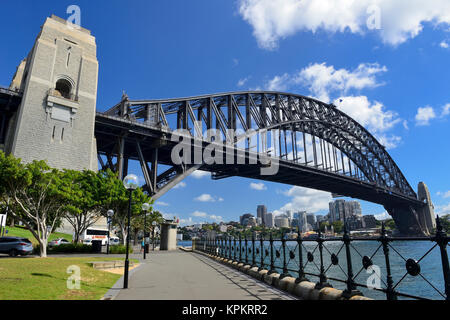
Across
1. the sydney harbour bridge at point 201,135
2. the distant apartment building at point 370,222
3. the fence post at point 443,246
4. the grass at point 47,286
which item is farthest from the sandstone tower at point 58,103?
the distant apartment building at point 370,222

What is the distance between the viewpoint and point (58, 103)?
3788 centimetres

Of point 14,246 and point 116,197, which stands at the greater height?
point 116,197

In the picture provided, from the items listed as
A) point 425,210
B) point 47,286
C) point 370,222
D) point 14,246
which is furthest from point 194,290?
point 425,210

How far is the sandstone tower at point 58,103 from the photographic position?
35.3 m

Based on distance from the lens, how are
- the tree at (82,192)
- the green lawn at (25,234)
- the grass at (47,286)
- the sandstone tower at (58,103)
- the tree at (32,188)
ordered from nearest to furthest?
the grass at (47,286)
the tree at (32,188)
the tree at (82,192)
the green lawn at (25,234)
the sandstone tower at (58,103)

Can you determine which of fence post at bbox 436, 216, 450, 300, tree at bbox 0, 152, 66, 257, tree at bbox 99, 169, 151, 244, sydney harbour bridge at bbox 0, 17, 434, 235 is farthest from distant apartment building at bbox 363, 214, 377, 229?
fence post at bbox 436, 216, 450, 300

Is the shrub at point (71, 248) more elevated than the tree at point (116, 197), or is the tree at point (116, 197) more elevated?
the tree at point (116, 197)

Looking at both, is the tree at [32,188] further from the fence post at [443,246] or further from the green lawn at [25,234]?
the fence post at [443,246]

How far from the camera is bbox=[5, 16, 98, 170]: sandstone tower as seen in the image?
35281mm

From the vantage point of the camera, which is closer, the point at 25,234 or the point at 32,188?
the point at 32,188

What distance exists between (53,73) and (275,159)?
144 feet

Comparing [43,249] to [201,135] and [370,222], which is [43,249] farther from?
[370,222]

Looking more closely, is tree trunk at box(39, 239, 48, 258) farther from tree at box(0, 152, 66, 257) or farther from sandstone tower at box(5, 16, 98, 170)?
sandstone tower at box(5, 16, 98, 170)

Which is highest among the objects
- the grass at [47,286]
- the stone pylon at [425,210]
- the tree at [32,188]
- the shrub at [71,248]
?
the stone pylon at [425,210]
